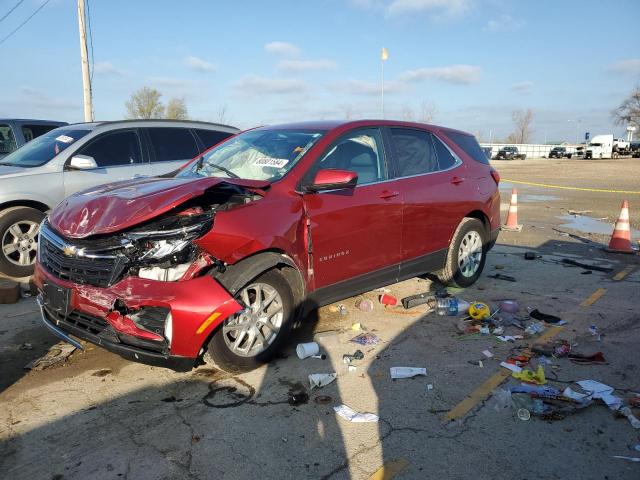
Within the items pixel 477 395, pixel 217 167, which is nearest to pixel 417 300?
pixel 477 395

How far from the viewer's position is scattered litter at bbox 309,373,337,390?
352 cm

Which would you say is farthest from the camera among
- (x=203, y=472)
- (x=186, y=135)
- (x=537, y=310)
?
(x=186, y=135)

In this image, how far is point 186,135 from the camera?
7477 millimetres

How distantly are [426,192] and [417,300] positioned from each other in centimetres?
116

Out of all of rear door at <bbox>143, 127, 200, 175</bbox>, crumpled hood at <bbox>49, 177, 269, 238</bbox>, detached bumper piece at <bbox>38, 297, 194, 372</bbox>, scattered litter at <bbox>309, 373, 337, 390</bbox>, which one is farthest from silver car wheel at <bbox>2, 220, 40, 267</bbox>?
scattered litter at <bbox>309, 373, 337, 390</bbox>

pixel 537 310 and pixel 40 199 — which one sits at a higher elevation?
pixel 40 199

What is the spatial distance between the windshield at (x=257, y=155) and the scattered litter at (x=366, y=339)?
156cm

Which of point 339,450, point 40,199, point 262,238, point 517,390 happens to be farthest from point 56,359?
point 517,390

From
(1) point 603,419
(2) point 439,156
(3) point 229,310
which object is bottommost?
(1) point 603,419

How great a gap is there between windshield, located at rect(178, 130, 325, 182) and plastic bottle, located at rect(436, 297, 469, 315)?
2.13 m

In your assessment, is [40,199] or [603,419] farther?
[40,199]

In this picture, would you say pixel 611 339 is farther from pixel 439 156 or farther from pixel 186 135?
pixel 186 135

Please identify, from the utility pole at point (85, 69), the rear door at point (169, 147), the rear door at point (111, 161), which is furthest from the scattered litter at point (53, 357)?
the utility pole at point (85, 69)

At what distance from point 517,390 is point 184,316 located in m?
2.30
